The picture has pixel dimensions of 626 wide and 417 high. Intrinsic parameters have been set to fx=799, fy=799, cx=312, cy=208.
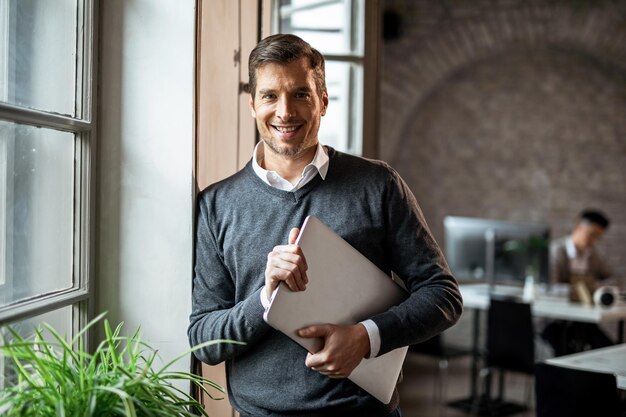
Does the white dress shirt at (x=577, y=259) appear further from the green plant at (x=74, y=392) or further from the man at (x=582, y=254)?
the green plant at (x=74, y=392)

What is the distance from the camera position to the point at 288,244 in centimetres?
179

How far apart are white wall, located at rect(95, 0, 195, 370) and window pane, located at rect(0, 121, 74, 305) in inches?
5.3

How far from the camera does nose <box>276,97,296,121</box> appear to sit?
5.90ft

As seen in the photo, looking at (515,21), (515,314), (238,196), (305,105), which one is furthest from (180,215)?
(515,21)

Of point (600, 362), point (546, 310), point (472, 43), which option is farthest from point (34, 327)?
point (472, 43)

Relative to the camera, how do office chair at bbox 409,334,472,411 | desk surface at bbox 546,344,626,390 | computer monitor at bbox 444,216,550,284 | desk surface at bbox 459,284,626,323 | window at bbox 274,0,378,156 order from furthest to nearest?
computer monitor at bbox 444,216,550,284 → office chair at bbox 409,334,472,411 → desk surface at bbox 459,284,626,323 → window at bbox 274,0,378,156 → desk surface at bbox 546,344,626,390

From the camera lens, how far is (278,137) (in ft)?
6.01

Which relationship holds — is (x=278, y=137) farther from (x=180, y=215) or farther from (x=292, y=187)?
(x=180, y=215)

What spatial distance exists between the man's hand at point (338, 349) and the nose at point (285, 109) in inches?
18.6

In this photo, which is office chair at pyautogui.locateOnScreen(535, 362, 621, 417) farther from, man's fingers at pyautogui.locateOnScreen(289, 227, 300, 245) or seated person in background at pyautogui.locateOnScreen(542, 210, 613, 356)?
seated person in background at pyautogui.locateOnScreen(542, 210, 613, 356)

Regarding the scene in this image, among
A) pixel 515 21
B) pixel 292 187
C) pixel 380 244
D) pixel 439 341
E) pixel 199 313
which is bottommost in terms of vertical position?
pixel 439 341

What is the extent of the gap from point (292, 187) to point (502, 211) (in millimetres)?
5696

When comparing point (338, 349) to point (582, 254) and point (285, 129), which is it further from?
point (582, 254)

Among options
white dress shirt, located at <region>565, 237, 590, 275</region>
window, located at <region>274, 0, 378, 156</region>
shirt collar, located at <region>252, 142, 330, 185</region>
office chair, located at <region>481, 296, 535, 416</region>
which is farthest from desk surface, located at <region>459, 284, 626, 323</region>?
shirt collar, located at <region>252, 142, 330, 185</region>
